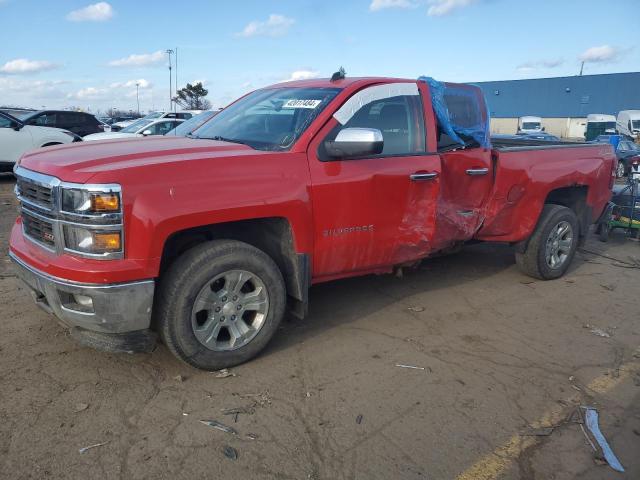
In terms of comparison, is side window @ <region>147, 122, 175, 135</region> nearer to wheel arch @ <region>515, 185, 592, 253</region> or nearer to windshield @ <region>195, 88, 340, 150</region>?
windshield @ <region>195, 88, 340, 150</region>

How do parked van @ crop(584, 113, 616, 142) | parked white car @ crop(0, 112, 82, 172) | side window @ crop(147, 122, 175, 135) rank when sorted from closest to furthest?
parked white car @ crop(0, 112, 82, 172) → side window @ crop(147, 122, 175, 135) → parked van @ crop(584, 113, 616, 142)

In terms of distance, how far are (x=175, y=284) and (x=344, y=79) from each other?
2.28 metres

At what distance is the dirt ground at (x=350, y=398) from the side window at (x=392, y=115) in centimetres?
150

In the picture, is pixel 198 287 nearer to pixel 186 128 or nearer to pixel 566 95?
pixel 186 128

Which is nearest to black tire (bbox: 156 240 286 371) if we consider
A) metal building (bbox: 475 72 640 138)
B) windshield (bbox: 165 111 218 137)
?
windshield (bbox: 165 111 218 137)

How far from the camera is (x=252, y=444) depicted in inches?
110

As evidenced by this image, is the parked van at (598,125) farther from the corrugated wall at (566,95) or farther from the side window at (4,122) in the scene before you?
the side window at (4,122)

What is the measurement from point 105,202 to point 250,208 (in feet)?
2.86

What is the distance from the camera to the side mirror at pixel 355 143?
3.54 m

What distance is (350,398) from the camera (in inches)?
128

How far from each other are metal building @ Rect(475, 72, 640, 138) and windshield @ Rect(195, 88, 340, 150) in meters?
51.7

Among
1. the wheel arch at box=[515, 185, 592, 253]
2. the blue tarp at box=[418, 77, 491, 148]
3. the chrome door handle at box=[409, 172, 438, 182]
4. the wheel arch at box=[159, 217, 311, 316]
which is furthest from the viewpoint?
the wheel arch at box=[515, 185, 592, 253]

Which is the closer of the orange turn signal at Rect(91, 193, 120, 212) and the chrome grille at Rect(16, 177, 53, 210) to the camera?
the orange turn signal at Rect(91, 193, 120, 212)

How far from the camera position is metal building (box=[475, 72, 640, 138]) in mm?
51025
